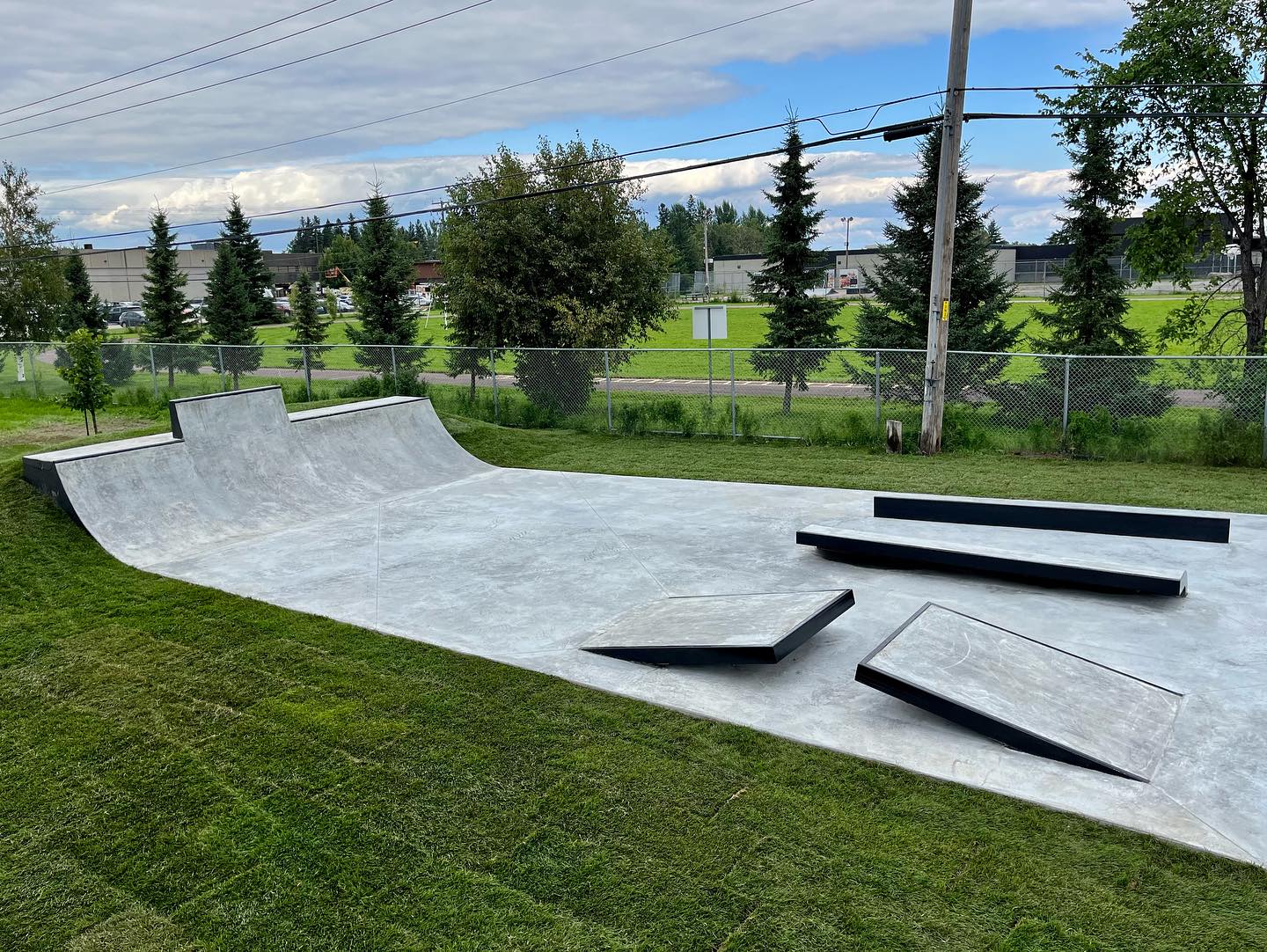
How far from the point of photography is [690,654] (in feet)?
19.5

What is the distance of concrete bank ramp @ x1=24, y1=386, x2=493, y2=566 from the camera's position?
9742 millimetres

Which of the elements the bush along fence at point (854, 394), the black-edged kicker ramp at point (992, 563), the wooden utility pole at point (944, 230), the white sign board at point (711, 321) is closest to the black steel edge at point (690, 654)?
the black-edged kicker ramp at point (992, 563)

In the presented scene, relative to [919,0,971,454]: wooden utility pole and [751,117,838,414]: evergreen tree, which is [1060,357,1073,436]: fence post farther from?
[751,117,838,414]: evergreen tree

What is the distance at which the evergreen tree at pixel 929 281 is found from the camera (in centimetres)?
1948

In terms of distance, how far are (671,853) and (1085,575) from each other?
4.77 meters

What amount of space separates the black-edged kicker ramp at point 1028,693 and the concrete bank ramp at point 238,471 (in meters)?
7.50

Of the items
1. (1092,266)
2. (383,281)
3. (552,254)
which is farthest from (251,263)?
(1092,266)

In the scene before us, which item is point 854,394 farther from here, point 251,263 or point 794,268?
point 251,263

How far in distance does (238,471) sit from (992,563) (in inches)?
350

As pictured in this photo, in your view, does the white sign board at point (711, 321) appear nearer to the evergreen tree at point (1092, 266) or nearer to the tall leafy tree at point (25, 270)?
the evergreen tree at point (1092, 266)

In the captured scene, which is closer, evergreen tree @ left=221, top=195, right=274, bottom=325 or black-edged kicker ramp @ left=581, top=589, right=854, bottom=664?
black-edged kicker ramp @ left=581, top=589, right=854, bottom=664

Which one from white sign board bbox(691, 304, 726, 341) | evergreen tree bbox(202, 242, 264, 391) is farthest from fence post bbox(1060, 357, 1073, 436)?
evergreen tree bbox(202, 242, 264, 391)

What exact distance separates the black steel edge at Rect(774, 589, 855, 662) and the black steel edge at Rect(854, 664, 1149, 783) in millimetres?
544

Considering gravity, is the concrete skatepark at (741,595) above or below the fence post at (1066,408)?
below
